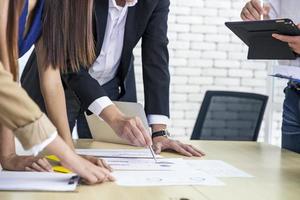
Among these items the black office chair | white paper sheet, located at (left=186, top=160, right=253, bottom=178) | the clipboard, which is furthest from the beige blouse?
the black office chair

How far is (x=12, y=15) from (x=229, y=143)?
3.77ft

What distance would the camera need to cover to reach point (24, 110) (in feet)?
2.70

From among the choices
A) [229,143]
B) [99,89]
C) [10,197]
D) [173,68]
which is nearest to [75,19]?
[99,89]

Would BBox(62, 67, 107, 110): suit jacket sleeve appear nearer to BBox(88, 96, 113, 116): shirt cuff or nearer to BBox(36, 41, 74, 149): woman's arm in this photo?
BBox(88, 96, 113, 116): shirt cuff

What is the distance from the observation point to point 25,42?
1320mm

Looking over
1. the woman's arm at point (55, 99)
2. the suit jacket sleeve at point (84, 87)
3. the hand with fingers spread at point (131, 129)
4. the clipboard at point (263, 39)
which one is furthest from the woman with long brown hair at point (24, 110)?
the clipboard at point (263, 39)

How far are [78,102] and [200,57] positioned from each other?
78.0 inches

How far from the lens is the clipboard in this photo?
146 centimetres

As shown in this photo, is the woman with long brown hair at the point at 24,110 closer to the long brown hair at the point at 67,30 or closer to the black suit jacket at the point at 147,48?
the long brown hair at the point at 67,30

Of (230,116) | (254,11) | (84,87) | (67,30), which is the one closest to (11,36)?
(67,30)

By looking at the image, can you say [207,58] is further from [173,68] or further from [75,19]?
[75,19]

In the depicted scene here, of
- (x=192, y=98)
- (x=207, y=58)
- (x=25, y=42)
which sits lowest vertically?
(x=192, y=98)

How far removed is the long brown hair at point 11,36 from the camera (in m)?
1.10

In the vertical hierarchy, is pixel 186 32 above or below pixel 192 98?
above
